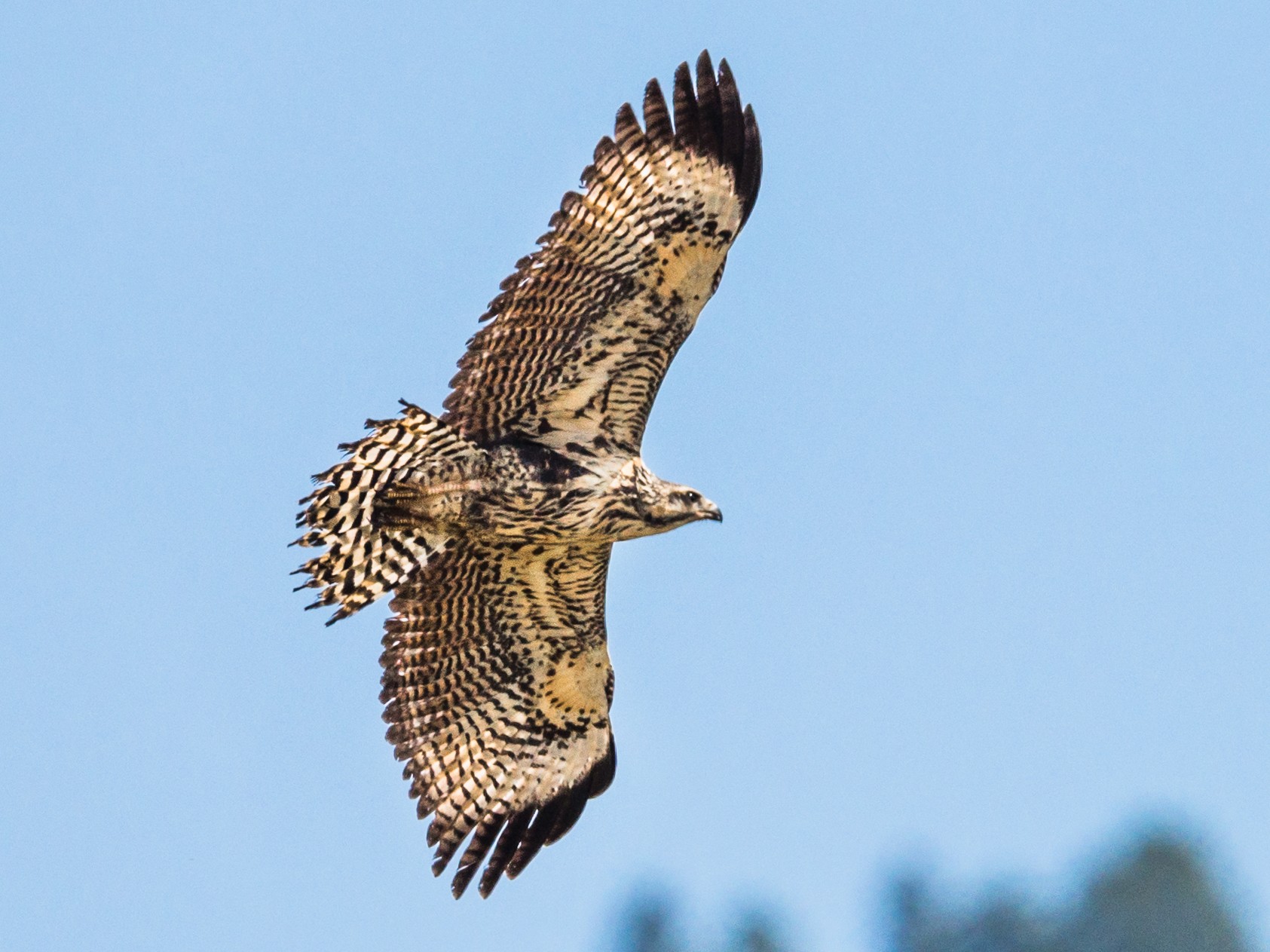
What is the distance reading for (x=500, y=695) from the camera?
12.8 m

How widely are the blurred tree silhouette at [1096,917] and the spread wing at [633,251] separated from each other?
1468 cm

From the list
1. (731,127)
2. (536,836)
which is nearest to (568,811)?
(536,836)

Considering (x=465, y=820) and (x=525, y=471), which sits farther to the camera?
(x=465, y=820)

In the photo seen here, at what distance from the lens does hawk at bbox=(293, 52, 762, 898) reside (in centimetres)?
1149

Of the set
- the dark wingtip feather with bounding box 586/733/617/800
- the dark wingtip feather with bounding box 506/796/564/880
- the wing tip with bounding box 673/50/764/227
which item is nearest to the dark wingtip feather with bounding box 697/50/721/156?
the wing tip with bounding box 673/50/764/227

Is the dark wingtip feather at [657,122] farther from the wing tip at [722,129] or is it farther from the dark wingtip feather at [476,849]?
the dark wingtip feather at [476,849]

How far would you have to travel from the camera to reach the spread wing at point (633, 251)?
11461 mm

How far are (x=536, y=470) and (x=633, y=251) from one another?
4.39 ft

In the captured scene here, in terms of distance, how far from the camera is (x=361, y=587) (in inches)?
465

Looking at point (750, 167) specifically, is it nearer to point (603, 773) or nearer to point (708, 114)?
point (708, 114)

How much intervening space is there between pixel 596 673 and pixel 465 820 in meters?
1.17

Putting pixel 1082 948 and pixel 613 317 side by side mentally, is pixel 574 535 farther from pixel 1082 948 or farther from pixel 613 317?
pixel 1082 948

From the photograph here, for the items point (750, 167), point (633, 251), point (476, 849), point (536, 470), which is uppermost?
point (750, 167)

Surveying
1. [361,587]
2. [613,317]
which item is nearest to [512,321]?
[613,317]
